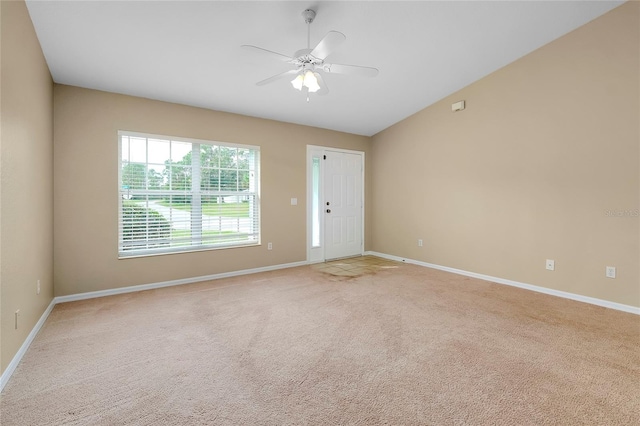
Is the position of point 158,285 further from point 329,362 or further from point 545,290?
point 545,290

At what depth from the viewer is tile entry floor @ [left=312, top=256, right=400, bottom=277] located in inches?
186

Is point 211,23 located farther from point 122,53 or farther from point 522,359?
point 522,359

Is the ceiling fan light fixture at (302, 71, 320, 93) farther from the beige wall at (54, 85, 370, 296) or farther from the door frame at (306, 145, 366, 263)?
the door frame at (306, 145, 366, 263)

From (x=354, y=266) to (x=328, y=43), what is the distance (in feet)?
12.3

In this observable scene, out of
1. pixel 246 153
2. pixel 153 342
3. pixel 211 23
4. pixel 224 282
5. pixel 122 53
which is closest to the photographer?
pixel 153 342

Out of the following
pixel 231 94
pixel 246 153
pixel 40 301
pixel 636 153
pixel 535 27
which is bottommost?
pixel 40 301

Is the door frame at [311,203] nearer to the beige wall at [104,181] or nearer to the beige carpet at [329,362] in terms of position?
the beige wall at [104,181]

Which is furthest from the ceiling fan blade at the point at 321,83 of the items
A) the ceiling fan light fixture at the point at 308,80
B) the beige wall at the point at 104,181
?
the beige wall at the point at 104,181

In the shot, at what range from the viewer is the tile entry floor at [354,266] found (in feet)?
15.5

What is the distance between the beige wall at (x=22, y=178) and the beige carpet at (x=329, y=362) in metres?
0.34

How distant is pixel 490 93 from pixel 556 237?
216cm

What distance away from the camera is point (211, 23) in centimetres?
260

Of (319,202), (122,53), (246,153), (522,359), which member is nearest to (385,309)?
(522,359)

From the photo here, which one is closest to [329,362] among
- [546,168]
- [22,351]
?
[22,351]
